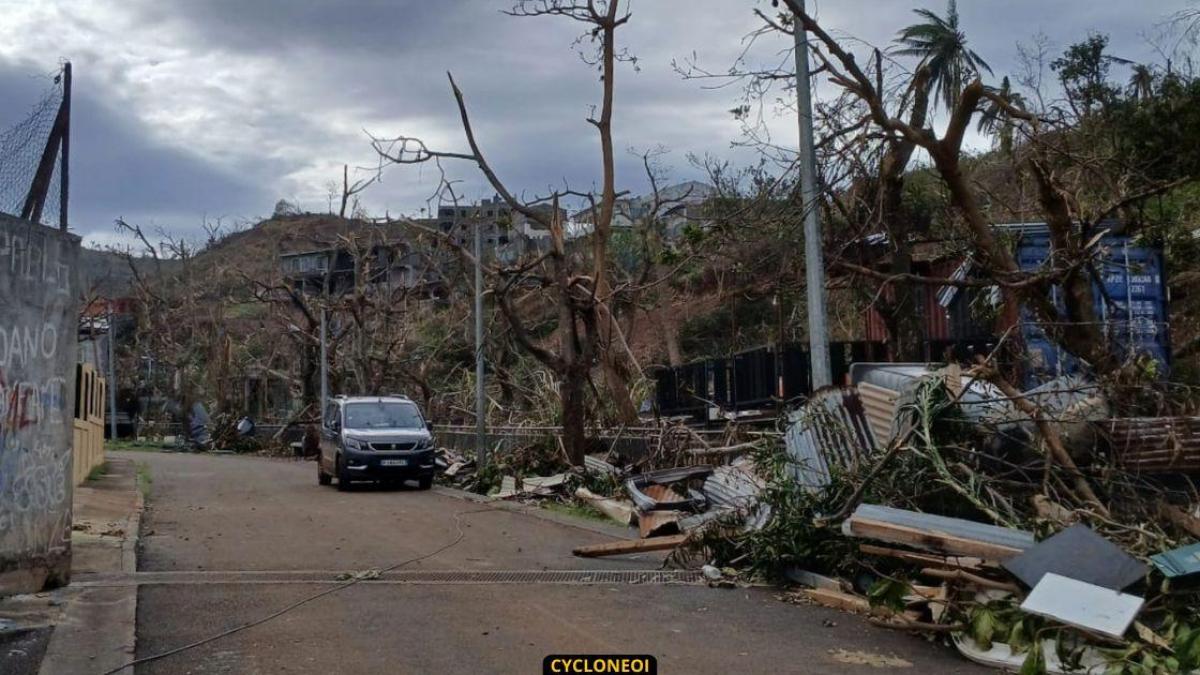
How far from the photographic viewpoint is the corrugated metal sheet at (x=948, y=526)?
8.18 m

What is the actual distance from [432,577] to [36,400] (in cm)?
398

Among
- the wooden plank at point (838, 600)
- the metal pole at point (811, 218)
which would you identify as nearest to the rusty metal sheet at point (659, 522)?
the metal pole at point (811, 218)

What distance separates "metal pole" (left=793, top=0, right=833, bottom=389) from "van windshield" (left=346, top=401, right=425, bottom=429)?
43.2 ft

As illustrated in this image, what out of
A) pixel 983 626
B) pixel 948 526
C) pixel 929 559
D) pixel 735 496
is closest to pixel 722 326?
pixel 735 496

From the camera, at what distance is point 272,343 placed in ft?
180

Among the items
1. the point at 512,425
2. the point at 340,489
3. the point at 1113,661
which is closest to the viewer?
the point at 1113,661

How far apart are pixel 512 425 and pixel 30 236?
1877cm

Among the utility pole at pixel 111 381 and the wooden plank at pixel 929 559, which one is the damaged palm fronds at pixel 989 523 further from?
the utility pole at pixel 111 381

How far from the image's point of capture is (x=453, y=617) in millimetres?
9039

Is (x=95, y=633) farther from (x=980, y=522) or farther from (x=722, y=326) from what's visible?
(x=722, y=326)

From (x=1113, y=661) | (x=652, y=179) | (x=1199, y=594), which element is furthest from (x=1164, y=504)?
(x=652, y=179)

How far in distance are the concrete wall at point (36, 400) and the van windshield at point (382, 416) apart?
1411cm

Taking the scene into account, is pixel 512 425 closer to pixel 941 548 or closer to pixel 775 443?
pixel 775 443

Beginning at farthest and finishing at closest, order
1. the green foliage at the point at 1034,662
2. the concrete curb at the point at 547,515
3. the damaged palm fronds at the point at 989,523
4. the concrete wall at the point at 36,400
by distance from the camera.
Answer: the concrete curb at the point at 547,515, the concrete wall at the point at 36,400, the damaged palm fronds at the point at 989,523, the green foliage at the point at 1034,662
